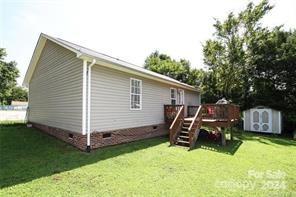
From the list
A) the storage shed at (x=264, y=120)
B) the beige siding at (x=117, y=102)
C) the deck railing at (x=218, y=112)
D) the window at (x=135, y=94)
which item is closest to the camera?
the beige siding at (x=117, y=102)

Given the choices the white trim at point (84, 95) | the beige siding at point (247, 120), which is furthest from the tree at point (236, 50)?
the white trim at point (84, 95)

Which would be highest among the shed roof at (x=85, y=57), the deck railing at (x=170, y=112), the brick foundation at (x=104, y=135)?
the shed roof at (x=85, y=57)

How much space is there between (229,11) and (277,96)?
28.0ft

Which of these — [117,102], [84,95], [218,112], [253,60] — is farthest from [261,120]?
[84,95]

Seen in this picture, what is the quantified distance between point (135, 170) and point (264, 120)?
13648 mm

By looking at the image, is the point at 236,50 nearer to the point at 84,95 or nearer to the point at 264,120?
the point at 264,120

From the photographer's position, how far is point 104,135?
326 inches

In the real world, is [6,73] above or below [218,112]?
above

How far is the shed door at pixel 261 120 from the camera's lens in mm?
15711

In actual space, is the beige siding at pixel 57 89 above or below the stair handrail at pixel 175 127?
above

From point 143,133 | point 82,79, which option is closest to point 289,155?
point 143,133

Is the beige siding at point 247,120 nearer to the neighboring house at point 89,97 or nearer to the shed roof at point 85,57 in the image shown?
the shed roof at point 85,57

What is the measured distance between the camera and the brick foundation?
7750mm

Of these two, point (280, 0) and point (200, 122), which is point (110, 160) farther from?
point (280, 0)
